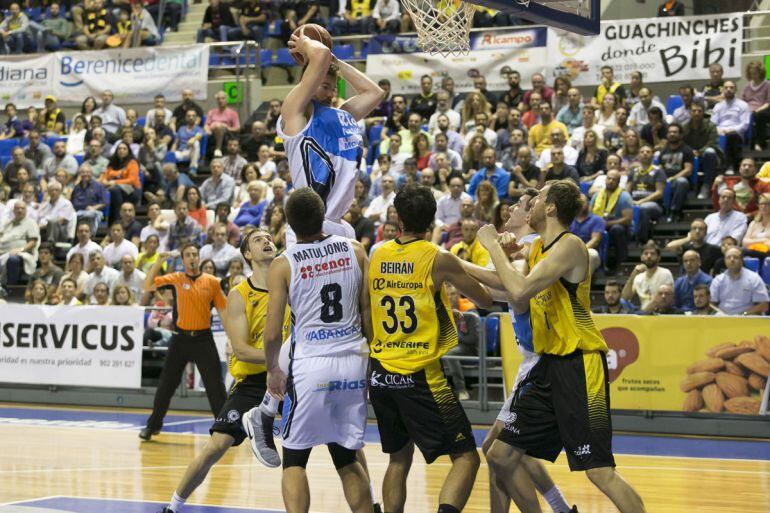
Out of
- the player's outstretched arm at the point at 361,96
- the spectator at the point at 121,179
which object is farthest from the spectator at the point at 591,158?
the player's outstretched arm at the point at 361,96

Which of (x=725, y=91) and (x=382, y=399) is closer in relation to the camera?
(x=382, y=399)

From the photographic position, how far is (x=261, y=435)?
24.1 ft

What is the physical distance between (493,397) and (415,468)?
3.12 m

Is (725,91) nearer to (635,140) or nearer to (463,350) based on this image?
(635,140)

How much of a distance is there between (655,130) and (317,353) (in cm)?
1171

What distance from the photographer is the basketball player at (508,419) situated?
261 inches

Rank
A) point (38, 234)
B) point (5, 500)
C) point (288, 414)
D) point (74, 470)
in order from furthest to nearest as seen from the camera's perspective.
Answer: point (38, 234), point (74, 470), point (5, 500), point (288, 414)

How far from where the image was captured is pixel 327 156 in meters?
6.83

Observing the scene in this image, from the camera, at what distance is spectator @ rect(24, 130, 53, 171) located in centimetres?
2145

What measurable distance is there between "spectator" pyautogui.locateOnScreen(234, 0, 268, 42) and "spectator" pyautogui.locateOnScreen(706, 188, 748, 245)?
11896mm

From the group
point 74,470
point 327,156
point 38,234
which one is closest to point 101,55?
point 38,234

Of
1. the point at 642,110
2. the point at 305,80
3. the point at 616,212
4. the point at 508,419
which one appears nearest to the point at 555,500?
the point at 508,419

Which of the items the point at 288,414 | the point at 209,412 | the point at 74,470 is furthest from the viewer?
the point at 209,412

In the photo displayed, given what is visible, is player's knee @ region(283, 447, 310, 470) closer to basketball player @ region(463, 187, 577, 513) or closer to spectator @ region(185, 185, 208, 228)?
basketball player @ region(463, 187, 577, 513)
